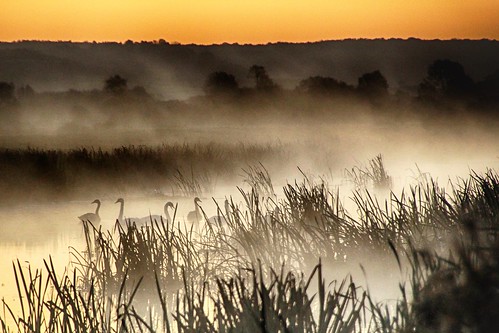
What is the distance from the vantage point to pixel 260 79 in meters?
65.7

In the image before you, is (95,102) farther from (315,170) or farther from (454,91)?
(315,170)

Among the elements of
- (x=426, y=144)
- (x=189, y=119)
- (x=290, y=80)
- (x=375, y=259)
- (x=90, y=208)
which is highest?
(x=290, y=80)

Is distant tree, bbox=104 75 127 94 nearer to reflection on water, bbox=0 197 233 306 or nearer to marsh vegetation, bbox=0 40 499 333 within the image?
marsh vegetation, bbox=0 40 499 333

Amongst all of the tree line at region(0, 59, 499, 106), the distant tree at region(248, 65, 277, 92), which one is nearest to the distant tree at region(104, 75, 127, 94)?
the tree line at region(0, 59, 499, 106)

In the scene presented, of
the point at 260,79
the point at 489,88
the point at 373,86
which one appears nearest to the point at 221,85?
the point at 260,79

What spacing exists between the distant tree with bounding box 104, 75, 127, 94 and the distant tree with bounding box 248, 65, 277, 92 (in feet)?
25.2

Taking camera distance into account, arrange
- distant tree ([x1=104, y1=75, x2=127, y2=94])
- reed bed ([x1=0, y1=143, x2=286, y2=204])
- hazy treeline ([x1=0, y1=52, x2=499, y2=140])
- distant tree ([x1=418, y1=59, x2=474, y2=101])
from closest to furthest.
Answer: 1. reed bed ([x1=0, y1=143, x2=286, y2=204])
2. hazy treeline ([x1=0, y1=52, x2=499, y2=140])
3. distant tree ([x1=418, y1=59, x2=474, y2=101])
4. distant tree ([x1=104, y1=75, x2=127, y2=94])

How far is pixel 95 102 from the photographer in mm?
57812

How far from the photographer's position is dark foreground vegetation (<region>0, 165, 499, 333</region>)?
4.63m

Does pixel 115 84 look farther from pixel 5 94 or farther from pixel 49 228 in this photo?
pixel 49 228

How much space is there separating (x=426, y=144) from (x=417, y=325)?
27417mm

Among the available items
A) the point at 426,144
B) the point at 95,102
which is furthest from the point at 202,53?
the point at 426,144

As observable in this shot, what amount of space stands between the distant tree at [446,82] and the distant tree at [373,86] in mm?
2103

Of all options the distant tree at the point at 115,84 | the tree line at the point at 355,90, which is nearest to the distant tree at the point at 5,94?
the tree line at the point at 355,90
